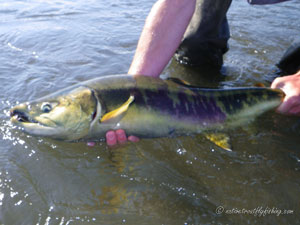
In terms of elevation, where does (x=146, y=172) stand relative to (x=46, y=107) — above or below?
below

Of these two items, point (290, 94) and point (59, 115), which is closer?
point (59, 115)

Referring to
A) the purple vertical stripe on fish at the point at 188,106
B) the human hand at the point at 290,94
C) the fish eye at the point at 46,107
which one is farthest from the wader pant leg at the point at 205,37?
the fish eye at the point at 46,107

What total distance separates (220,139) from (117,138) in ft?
3.22

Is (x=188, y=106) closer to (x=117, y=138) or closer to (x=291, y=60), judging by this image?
(x=117, y=138)

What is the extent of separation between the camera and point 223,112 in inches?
102

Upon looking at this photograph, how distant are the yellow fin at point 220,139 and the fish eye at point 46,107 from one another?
1.44 meters

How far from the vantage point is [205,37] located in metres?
4.20

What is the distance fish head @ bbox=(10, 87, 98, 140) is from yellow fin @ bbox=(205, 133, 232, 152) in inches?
44.3

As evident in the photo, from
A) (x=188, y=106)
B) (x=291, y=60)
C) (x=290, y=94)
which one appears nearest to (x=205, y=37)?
(x=291, y=60)

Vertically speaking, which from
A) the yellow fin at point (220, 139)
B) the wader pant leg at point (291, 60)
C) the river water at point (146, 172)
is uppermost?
the wader pant leg at point (291, 60)

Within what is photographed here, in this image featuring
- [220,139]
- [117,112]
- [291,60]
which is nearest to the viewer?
[117,112]

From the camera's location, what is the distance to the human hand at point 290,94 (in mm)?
2775

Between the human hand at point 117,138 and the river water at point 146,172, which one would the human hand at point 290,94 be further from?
the human hand at point 117,138

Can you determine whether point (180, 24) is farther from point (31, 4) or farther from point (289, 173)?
point (31, 4)
